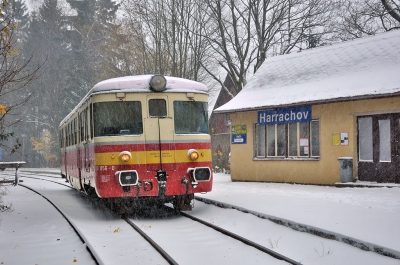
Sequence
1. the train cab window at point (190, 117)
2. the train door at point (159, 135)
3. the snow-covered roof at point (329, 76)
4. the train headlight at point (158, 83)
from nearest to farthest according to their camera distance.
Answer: the train door at point (159, 135)
the train headlight at point (158, 83)
the train cab window at point (190, 117)
the snow-covered roof at point (329, 76)

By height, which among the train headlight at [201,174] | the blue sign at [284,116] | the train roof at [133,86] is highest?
the train roof at [133,86]

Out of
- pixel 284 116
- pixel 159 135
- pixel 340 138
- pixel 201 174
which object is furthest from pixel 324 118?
pixel 159 135

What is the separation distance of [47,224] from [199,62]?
20397mm

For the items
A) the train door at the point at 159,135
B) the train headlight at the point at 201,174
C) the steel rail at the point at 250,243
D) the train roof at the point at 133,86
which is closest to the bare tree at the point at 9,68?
the train roof at the point at 133,86

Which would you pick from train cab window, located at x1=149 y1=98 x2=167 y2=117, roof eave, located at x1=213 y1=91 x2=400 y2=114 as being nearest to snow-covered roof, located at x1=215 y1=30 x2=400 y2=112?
roof eave, located at x1=213 y1=91 x2=400 y2=114

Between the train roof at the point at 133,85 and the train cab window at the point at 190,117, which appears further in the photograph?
the train cab window at the point at 190,117

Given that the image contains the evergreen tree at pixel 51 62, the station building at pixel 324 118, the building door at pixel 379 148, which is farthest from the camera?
the evergreen tree at pixel 51 62

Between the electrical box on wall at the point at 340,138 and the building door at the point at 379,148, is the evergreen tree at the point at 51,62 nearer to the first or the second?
the electrical box on wall at the point at 340,138

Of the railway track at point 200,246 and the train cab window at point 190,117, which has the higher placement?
the train cab window at point 190,117

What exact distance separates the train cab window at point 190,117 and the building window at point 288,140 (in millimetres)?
7393

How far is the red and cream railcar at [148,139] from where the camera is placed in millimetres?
10180

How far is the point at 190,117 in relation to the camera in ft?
36.0

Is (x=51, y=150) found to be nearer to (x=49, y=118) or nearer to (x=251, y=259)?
(x=49, y=118)

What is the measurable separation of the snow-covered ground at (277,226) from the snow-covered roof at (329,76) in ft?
11.1
